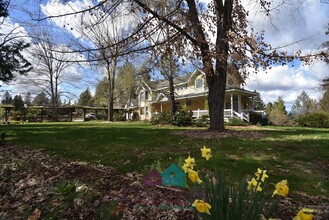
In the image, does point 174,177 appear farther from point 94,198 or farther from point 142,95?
point 142,95

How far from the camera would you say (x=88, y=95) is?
77.4 m

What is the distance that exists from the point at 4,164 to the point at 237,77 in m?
8.85

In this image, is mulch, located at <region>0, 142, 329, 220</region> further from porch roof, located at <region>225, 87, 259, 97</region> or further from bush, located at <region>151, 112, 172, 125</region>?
porch roof, located at <region>225, 87, 259, 97</region>

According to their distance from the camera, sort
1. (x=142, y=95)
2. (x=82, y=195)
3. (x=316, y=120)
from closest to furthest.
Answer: (x=82, y=195)
(x=316, y=120)
(x=142, y=95)

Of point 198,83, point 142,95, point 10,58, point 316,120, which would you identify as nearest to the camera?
point 10,58

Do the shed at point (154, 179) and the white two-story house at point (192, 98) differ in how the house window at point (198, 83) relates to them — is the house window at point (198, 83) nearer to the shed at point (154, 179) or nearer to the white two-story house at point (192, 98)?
the white two-story house at point (192, 98)

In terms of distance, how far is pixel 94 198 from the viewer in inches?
111

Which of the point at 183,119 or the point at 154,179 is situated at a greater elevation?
the point at 183,119

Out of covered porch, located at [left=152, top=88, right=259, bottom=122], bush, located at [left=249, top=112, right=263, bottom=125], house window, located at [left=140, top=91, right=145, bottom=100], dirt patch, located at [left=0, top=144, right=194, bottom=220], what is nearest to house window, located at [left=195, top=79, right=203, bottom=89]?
covered porch, located at [left=152, top=88, right=259, bottom=122]

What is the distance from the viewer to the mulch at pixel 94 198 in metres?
2.36

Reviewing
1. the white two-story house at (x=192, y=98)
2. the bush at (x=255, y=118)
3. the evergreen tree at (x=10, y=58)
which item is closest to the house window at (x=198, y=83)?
the white two-story house at (x=192, y=98)

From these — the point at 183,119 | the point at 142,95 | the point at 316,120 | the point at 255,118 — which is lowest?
the point at 316,120

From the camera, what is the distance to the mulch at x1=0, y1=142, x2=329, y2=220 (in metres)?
2.36

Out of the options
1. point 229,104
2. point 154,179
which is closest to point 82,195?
point 154,179
